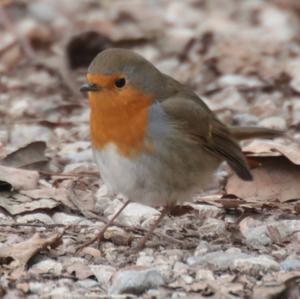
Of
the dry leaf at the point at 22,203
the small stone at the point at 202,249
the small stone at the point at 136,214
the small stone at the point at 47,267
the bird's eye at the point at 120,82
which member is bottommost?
the small stone at the point at 136,214

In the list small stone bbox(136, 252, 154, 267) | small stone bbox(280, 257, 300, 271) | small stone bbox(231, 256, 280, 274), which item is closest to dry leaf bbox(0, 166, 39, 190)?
small stone bbox(136, 252, 154, 267)

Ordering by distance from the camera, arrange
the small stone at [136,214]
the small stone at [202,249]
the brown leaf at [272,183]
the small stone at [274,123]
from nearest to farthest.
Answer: the small stone at [202,249]
the small stone at [136,214]
the brown leaf at [272,183]
the small stone at [274,123]

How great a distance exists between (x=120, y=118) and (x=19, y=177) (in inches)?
34.7

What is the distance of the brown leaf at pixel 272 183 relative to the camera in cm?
489

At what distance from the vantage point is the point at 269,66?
719 centimetres

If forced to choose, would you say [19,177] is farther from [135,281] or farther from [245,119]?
[245,119]

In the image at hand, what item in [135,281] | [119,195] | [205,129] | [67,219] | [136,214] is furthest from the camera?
[119,195]

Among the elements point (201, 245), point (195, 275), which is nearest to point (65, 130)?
point (201, 245)

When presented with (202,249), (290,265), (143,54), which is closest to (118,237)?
(202,249)

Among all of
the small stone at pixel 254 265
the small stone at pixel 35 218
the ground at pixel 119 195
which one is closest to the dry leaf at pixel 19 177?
the ground at pixel 119 195

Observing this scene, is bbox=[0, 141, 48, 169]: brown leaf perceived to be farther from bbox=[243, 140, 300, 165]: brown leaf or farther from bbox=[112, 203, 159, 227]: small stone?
bbox=[243, 140, 300, 165]: brown leaf

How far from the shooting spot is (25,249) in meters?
3.96

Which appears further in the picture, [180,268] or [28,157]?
[28,157]

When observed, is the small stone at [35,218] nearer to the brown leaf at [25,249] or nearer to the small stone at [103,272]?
the brown leaf at [25,249]
